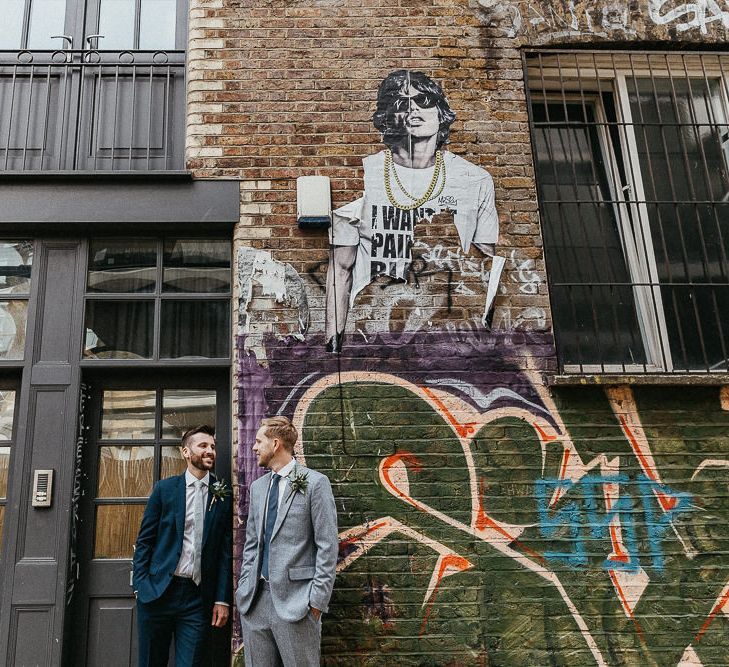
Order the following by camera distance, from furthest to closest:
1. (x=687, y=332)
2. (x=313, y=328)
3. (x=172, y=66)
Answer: (x=172, y=66), (x=687, y=332), (x=313, y=328)

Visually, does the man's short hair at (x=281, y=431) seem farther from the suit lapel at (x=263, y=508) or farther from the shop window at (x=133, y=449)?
the shop window at (x=133, y=449)

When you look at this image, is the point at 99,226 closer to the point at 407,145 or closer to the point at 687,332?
the point at 407,145

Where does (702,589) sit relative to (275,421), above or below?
below

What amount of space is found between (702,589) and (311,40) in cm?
466

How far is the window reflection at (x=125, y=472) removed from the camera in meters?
4.49

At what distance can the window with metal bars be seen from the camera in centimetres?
466

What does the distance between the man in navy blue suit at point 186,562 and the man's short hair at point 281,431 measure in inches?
19.6

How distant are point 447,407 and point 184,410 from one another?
73.1 inches

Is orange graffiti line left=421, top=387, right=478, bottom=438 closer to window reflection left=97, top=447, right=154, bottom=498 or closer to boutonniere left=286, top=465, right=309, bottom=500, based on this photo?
boutonniere left=286, top=465, right=309, bottom=500

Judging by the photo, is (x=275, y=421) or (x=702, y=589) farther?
(x=702, y=589)

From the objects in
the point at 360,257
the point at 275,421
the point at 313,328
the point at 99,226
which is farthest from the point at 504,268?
the point at 99,226

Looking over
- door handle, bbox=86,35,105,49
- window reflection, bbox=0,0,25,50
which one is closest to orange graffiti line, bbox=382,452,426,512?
door handle, bbox=86,35,105,49

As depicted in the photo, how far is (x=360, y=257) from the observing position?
4547 mm

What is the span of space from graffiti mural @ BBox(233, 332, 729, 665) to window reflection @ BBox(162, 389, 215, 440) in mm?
489
